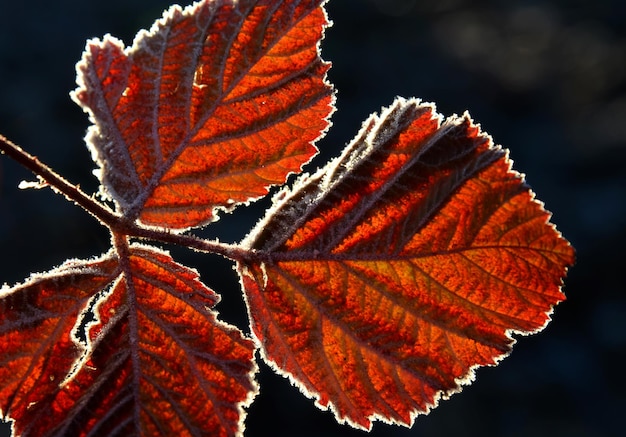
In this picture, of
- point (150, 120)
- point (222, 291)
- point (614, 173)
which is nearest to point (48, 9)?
point (222, 291)

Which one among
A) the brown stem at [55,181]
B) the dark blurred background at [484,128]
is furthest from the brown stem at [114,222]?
the dark blurred background at [484,128]

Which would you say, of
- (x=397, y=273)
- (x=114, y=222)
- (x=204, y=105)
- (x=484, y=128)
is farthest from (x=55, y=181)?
(x=484, y=128)

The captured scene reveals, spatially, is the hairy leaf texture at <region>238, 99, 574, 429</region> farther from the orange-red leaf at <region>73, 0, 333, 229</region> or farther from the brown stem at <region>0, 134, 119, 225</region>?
the brown stem at <region>0, 134, 119, 225</region>

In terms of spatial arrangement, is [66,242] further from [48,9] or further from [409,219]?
[409,219]

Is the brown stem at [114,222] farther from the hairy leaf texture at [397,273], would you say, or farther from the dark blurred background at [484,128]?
the dark blurred background at [484,128]

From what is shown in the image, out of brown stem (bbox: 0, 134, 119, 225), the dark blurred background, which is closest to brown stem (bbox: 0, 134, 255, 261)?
brown stem (bbox: 0, 134, 119, 225)

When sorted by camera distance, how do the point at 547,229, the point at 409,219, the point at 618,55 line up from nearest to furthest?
the point at 547,229
the point at 409,219
the point at 618,55
